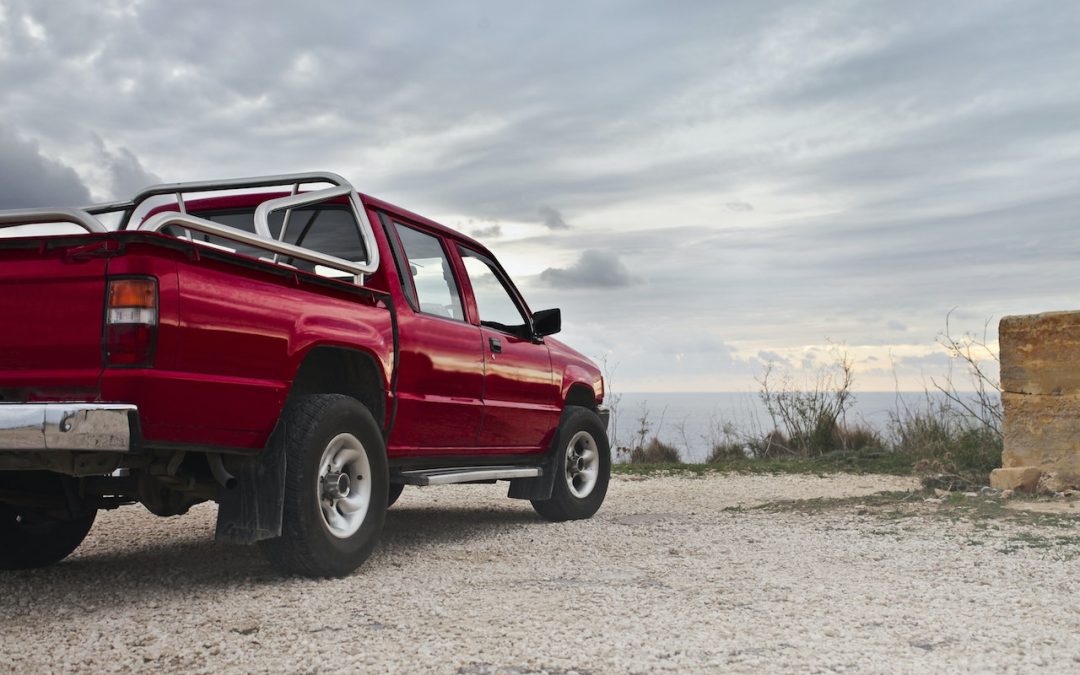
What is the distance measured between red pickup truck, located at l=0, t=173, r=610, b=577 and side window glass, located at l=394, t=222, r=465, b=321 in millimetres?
20

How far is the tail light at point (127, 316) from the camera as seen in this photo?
13.2 ft

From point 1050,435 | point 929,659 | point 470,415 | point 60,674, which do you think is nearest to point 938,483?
point 1050,435

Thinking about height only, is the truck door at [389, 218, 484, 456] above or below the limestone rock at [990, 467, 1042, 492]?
above

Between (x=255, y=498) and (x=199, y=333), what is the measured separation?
92 cm

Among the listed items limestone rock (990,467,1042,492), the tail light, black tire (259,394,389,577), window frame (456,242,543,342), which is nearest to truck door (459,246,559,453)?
window frame (456,242,543,342)

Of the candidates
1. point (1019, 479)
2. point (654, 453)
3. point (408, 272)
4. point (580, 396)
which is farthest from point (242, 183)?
point (654, 453)

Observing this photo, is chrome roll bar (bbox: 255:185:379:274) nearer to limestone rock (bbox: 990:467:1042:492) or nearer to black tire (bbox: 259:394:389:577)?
black tire (bbox: 259:394:389:577)

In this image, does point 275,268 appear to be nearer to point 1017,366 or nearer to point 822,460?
point 1017,366

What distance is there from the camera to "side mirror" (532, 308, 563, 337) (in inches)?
291

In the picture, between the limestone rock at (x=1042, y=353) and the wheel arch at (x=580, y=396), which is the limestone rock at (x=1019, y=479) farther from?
the wheel arch at (x=580, y=396)

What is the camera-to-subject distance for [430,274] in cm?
646

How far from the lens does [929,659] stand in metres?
3.68

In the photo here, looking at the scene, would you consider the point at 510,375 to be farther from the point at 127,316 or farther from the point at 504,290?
the point at 127,316

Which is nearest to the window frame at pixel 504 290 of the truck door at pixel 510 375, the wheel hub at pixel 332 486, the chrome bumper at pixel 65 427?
the truck door at pixel 510 375
